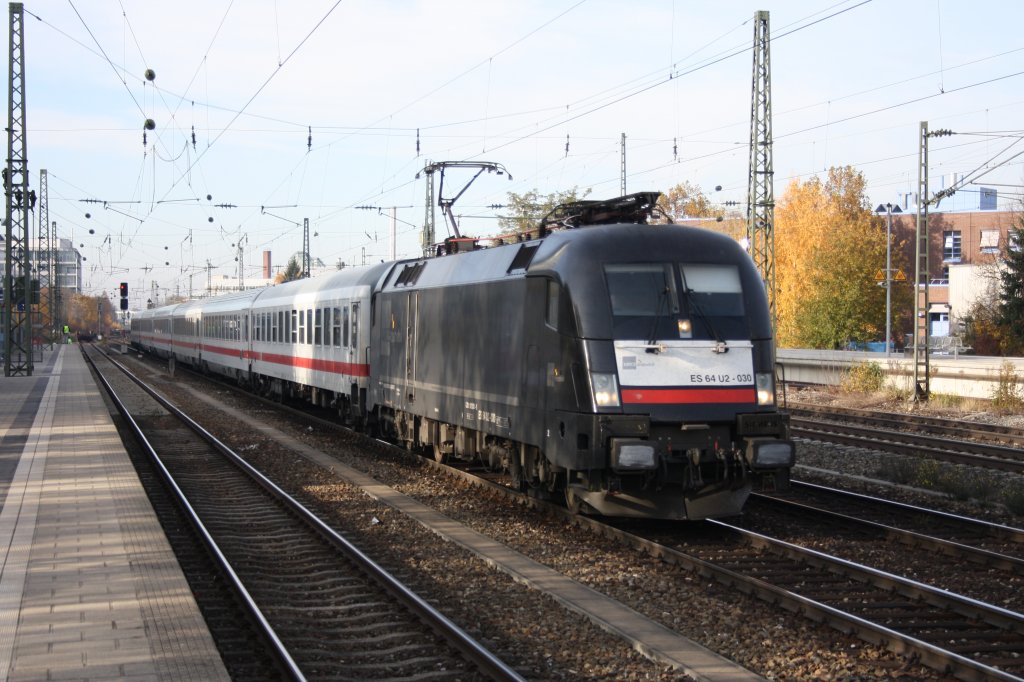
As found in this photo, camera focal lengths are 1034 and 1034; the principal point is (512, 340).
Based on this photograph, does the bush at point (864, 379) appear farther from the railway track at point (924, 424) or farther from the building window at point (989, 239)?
the building window at point (989, 239)

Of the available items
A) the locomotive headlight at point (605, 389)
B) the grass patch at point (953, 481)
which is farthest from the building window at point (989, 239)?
the locomotive headlight at point (605, 389)

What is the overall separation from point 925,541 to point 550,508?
14.1 feet

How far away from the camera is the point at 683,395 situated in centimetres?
1046

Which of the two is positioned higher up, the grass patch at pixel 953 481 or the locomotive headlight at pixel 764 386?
the locomotive headlight at pixel 764 386

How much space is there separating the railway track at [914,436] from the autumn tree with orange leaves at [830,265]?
30474 millimetres

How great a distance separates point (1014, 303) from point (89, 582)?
51434mm

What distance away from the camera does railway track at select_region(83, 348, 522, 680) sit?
709cm

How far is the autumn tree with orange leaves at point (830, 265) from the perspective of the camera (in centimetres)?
5459

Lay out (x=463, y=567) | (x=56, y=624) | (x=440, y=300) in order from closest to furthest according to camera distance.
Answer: (x=56, y=624), (x=463, y=567), (x=440, y=300)

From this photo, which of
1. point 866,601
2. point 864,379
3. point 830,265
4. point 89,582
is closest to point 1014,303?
point 830,265

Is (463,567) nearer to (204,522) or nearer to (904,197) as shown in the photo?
(204,522)

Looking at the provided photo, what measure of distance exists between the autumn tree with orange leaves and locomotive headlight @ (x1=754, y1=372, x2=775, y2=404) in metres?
45.9

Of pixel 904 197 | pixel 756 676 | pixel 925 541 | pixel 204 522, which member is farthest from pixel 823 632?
pixel 904 197

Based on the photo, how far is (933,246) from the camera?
246 feet
